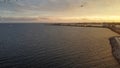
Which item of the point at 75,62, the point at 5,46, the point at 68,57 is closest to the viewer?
the point at 75,62

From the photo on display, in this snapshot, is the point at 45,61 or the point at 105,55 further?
the point at 105,55

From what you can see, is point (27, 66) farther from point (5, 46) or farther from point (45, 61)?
point (5, 46)

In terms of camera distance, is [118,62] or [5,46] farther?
[5,46]

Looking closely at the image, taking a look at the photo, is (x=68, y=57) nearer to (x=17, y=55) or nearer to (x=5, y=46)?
(x=17, y=55)

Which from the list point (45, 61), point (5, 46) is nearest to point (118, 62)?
point (45, 61)

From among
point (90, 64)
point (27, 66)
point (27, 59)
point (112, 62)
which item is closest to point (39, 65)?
point (27, 66)

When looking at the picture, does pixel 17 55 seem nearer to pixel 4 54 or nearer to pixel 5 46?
pixel 4 54

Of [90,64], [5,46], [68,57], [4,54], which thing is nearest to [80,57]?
[68,57]

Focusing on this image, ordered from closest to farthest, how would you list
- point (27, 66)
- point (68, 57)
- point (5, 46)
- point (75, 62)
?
point (27, 66), point (75, 62), point (68, 57), point (5, 46)
